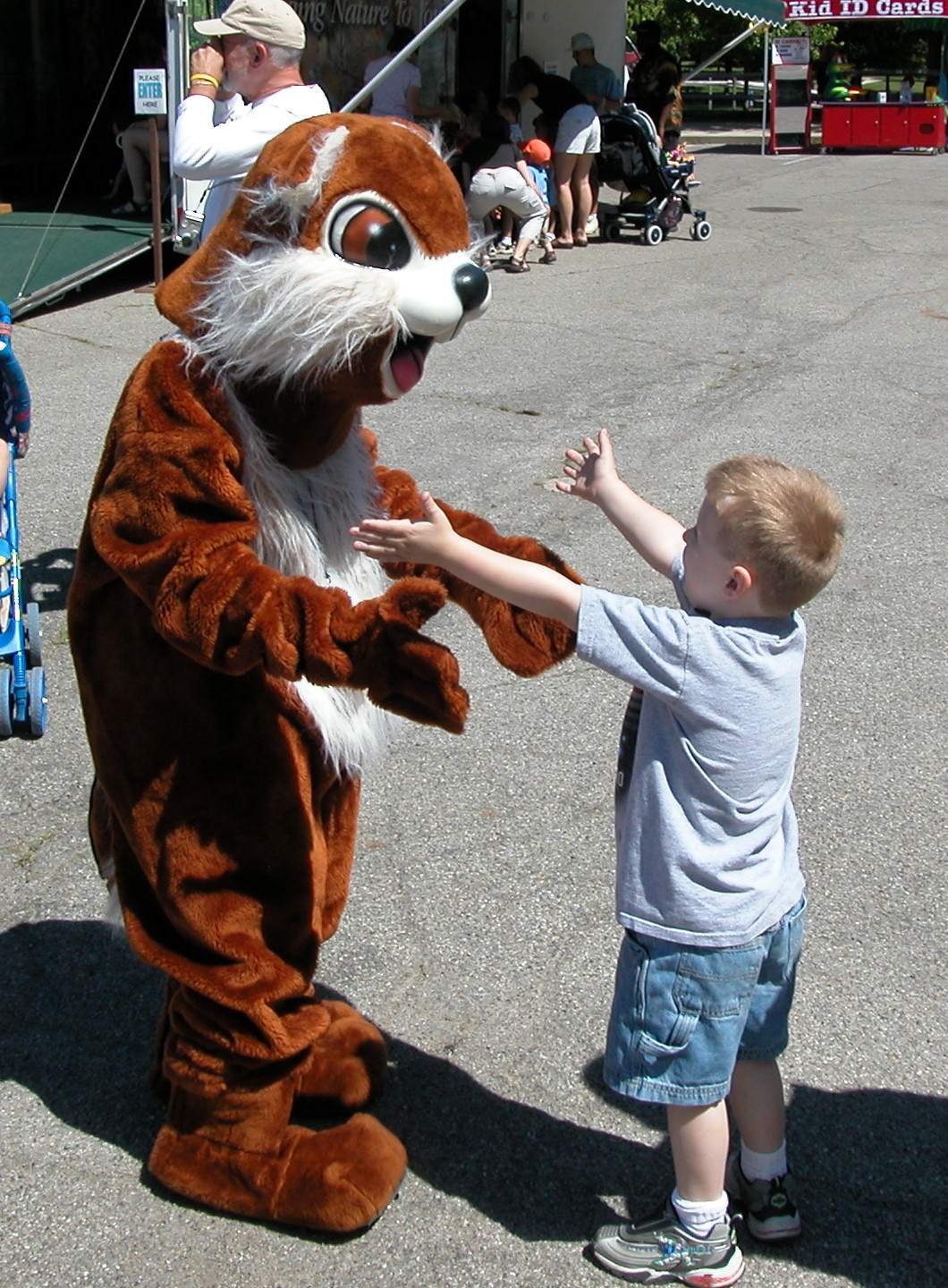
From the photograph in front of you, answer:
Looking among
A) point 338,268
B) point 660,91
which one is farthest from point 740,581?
point 660,91

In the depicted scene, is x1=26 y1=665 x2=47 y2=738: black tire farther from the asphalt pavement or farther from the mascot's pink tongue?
Answer: the mascot's pink tongue

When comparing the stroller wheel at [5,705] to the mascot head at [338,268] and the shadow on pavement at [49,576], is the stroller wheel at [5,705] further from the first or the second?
the mascot head at [338,268]

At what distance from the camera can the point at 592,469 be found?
256cm

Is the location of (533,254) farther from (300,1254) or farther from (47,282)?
(300,1254)

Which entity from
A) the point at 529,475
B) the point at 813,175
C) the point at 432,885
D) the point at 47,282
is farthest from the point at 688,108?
the point at 432,885

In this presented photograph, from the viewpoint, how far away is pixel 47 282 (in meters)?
9.73

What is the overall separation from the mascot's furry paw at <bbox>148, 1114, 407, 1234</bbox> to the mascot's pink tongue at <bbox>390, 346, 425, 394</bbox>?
53.3 inches

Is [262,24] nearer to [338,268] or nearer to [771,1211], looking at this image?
[338,268]

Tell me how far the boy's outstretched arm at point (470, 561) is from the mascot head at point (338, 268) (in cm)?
28

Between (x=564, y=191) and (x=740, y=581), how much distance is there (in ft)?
37.6

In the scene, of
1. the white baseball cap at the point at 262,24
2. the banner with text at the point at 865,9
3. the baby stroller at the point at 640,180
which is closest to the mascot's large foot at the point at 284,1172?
the white baseball cap at the point at 262,24

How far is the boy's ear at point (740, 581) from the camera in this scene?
7.04ft

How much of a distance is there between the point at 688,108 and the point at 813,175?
15.1m

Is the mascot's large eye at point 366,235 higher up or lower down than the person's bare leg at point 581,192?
lower down
